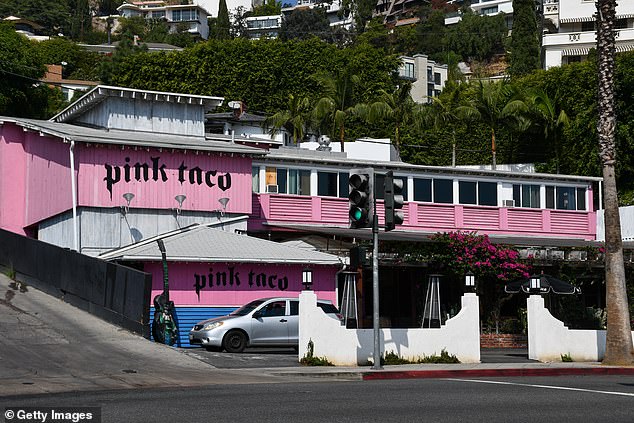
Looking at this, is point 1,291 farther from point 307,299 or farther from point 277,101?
point 277,101

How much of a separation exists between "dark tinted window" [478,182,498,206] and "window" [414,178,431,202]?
2.63 meters

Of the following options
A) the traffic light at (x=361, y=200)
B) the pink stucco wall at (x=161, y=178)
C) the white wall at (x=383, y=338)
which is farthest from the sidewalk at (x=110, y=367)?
the pink stucco wall at (x=161, y=178)

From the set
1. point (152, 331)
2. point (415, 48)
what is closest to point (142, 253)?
point (152, 331)

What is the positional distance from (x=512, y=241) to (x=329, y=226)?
288 inches

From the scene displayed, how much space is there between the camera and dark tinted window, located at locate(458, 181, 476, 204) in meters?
47.3

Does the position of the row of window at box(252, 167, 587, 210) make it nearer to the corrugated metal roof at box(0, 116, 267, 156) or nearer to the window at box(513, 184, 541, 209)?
the window at box(513, 184, 541, 209)

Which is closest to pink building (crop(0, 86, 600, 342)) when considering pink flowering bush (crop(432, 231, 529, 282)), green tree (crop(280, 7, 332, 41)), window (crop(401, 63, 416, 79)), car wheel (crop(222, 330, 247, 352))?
pink flowering bush (crop(432, 231, 529, 282))

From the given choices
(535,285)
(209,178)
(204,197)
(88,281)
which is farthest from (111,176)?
(535,285)

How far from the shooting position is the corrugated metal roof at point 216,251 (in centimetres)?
3306

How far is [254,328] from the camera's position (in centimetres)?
2997

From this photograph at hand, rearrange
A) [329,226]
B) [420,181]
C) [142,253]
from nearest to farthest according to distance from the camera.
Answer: [142,253], [329,226], [420,181]

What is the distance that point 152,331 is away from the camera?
1200 inches

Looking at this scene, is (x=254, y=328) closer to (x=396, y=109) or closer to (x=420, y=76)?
(x=396, y=109)

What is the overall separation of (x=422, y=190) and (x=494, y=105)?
17573 mm
